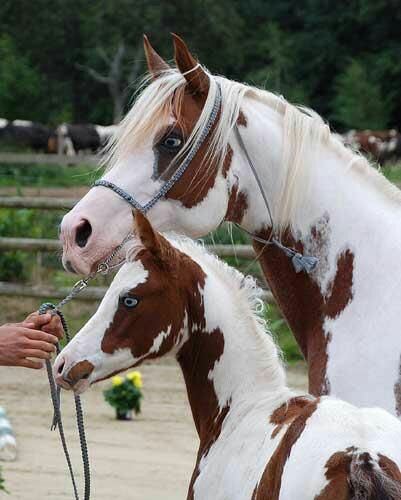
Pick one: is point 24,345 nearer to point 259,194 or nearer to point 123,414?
point 259,194

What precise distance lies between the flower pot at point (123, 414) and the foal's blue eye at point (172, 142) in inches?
169

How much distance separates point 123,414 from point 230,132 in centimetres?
437

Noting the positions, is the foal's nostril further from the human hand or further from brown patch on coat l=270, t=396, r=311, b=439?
brown patch on coat l=270, t=396, r=311, b=439

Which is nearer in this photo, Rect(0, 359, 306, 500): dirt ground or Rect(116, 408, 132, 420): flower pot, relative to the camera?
Rect(0, 359, 306, 500): dirt ground

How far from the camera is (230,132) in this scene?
3.71 meters

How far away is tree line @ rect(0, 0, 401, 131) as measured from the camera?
42.2m

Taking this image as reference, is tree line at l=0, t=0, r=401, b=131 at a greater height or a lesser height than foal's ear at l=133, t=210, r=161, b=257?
lesser

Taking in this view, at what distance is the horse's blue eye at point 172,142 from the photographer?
3.71 metres

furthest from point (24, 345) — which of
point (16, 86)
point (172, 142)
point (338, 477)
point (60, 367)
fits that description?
point (16, 86)

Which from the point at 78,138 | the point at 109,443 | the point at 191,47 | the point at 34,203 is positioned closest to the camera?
the point at 109,443

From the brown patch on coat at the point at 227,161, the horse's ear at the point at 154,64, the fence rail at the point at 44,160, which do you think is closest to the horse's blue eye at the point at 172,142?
the brown patch on coat at the point at 227,161

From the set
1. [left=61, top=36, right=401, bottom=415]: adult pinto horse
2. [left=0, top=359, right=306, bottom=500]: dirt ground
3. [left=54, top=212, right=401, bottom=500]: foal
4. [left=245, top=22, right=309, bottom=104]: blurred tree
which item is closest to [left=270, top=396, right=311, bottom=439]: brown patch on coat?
[left=54, top=212, right=401, bottom=500]: foal

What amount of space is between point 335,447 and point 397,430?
0.17 metres

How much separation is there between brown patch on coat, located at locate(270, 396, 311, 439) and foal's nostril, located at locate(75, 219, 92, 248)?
765 millimetres
